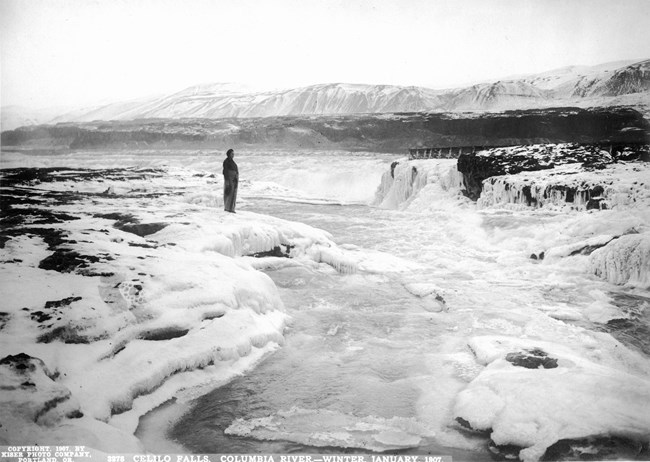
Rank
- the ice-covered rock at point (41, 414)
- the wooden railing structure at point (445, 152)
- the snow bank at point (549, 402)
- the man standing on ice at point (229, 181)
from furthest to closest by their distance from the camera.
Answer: the wooden railing structure at point (445, 152) → the man standing on ice at point (229, 181) → the snow bank at point (549, 402) → the ice-covered rock at point (41, 414)

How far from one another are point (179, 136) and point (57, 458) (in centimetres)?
2400

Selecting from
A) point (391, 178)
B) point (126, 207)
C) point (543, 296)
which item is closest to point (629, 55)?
point (543, 296)

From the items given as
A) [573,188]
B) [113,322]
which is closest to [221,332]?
[113,322]

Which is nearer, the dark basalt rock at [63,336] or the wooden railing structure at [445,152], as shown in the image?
the dark basalt rock at [63,336]

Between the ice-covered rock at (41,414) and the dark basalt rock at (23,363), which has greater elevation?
the dark basalt rock at (23,363)

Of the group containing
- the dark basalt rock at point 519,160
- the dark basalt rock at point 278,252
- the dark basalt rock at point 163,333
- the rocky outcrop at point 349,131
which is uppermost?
the rocky outcrop at point 349,131

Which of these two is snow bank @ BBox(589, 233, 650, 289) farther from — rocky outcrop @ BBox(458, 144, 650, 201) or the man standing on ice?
the man standing on ice

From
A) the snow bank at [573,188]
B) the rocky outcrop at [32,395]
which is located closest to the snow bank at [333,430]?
the rocky outcrop at [32,395]

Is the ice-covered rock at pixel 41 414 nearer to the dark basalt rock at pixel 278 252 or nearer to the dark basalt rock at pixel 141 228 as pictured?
the dark basalt rock at pixel 141 228

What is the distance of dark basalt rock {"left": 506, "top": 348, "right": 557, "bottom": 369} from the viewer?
11.2ft

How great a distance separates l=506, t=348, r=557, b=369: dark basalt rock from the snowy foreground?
18 millimetres

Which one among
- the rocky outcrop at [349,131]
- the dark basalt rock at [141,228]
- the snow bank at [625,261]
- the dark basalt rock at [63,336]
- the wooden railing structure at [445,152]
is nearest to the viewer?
the dark basalt rock at [63,336]

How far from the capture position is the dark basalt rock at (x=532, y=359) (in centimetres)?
343

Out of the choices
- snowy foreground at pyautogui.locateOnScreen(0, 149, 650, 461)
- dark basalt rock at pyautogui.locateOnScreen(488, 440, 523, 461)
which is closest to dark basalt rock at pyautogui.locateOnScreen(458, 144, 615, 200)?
snowy foreground at pyautogui.locateOnScreen(0, 149, 650, 461)
